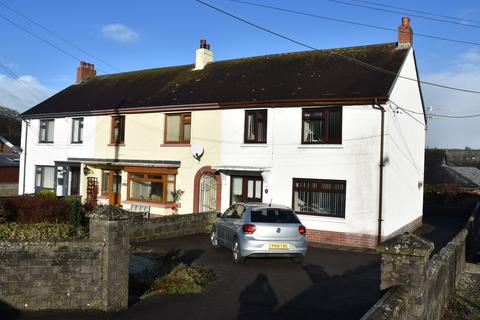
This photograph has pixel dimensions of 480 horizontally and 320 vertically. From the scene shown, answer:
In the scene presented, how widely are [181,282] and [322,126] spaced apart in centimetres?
957

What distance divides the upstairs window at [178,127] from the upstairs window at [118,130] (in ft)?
9.74

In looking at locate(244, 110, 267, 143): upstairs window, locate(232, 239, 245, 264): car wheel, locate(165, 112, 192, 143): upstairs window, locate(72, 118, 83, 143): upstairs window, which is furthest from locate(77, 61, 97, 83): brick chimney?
locate(232, 239, 245, 264): car wheel

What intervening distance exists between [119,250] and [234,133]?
11.5m

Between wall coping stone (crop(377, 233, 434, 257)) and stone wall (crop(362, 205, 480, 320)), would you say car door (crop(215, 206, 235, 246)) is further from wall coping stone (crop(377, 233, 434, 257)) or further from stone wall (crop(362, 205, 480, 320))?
wall coping stone (crop(377, 233, 434, 257))

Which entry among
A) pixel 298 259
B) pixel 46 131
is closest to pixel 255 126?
pixel 298 259

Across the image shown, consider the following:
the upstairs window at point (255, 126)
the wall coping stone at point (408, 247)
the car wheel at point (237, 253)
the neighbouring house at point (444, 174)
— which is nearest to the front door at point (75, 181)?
the upstairs window at point (255, 126)

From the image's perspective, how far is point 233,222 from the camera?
12.5 meters

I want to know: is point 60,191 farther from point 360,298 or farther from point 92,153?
point 360,298

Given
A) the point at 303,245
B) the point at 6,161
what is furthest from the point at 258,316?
the point at 6,161

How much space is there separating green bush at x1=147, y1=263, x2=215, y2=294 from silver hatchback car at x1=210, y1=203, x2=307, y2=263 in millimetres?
1710

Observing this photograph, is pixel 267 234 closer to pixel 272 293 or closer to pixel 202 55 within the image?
pixel 272 293

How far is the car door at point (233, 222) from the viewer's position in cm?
1216

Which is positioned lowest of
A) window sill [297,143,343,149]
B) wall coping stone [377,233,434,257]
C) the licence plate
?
the licence plate

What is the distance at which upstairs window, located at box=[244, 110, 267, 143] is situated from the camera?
18.3 metres
